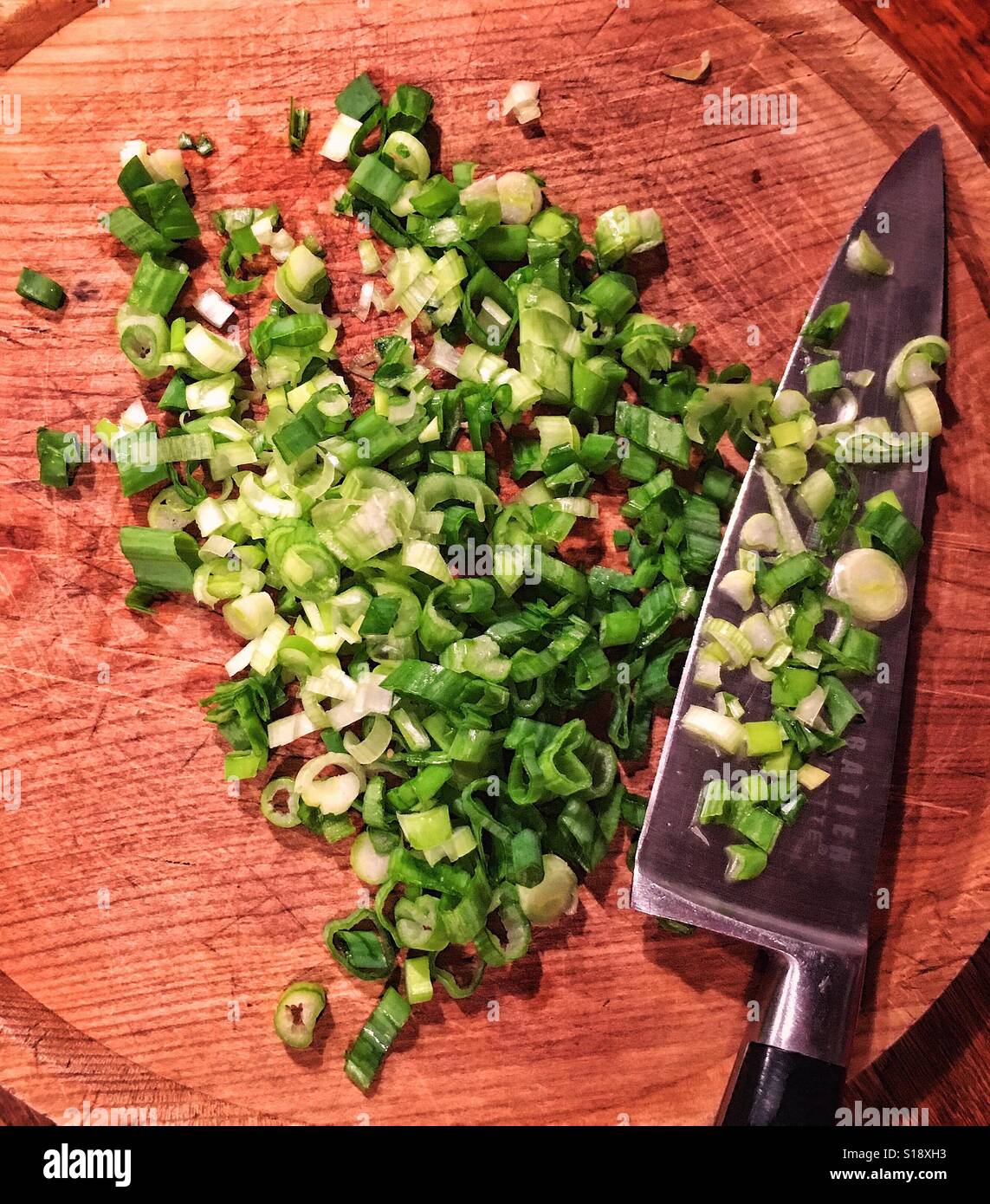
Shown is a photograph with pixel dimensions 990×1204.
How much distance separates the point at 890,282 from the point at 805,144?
16.1 inches

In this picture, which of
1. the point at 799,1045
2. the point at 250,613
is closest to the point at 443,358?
the point at 250,613

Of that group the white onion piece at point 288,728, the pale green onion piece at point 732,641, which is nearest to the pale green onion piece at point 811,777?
the pale green onion piece at point 732,641

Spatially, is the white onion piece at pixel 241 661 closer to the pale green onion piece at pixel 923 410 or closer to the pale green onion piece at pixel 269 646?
the pale green onion piece at pixel 269 646

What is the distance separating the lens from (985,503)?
2.22 metres

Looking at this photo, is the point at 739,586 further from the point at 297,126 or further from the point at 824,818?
the point at 297,126

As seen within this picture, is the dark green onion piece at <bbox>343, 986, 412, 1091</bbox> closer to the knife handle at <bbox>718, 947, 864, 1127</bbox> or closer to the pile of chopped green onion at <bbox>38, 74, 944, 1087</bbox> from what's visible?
the pile of chopped green onion at <bbox>38, 74, 944, 1087</bbox>

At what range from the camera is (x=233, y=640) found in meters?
2.19

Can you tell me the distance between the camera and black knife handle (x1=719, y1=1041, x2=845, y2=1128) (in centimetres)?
188

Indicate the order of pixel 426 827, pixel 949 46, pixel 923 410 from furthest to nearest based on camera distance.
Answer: pixel 949 46 → pixel 923 410 → pixel 426 827

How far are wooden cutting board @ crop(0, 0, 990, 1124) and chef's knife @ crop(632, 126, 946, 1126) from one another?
0.12 m

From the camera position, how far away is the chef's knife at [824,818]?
1995 millimetres

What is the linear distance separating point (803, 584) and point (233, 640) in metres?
1.31
